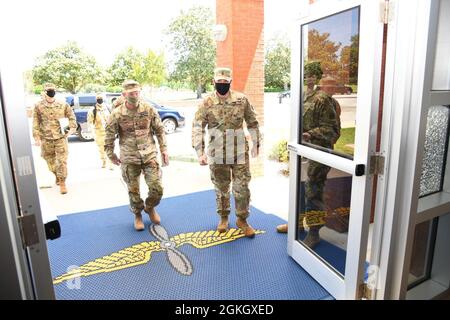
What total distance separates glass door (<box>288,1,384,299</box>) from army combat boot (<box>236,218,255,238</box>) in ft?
1.89

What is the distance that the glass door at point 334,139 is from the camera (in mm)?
1769

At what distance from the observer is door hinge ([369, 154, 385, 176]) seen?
5.86ft

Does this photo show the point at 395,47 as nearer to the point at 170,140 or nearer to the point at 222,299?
the point at 222,299

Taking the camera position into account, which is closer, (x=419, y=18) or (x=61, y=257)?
(x=419, y=18)

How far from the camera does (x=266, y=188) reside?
4898 mm

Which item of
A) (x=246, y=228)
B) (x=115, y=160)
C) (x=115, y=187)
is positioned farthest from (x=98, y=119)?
(x=246, y=228)

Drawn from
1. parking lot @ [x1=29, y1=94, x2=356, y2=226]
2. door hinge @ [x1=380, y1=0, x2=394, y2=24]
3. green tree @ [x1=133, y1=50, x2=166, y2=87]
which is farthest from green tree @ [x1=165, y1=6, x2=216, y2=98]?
door hinge @ [x1=380, y1=0, x2=394, y2=24]

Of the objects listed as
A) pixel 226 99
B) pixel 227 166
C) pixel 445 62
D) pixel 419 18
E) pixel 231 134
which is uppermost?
pixel 419 18

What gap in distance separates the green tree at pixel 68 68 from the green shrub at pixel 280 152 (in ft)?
31.3

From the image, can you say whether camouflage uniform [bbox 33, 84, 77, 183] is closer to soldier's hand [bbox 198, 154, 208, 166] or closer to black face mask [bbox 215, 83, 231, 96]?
soldier's hand [bbox 198, 154, 208, 166]

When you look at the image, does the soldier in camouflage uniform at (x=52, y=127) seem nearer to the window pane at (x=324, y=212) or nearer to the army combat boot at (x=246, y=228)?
the army combat boot at (x=246, y=228)

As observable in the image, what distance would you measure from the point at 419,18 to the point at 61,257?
334cm
